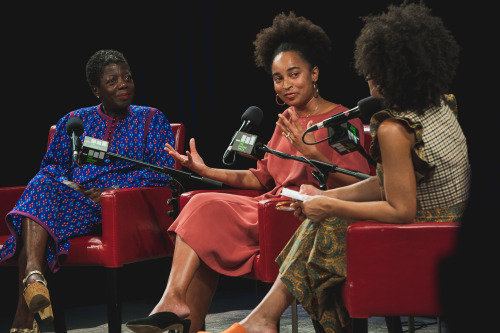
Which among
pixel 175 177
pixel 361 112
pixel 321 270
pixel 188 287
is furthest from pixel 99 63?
pixel 321 270

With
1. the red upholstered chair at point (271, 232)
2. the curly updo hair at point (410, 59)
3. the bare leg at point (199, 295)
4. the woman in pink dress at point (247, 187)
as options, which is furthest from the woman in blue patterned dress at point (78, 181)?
the curly updo hair at point (410, 59)

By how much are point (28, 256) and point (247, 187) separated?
1045 millimetres

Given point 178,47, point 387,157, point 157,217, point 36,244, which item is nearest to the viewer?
point 387,157

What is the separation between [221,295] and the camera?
4633 mm

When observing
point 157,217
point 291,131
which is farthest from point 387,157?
point 157,217

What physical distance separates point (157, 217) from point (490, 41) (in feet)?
6.34

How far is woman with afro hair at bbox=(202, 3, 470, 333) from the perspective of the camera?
2018mm

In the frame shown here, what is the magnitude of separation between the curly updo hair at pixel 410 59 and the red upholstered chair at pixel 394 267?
376 millimetres

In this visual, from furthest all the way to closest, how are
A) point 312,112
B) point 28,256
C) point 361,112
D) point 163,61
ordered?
point 163,61
point 312,112
point 28,256
point 361,112

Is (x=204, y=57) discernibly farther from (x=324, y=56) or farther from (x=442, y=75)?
(x=442, y=75)

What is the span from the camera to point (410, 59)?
79.9 inches

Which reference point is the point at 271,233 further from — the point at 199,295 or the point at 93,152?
the point at 93,152

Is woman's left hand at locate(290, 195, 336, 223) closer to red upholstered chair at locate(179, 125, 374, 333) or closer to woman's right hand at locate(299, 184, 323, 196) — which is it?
woman's right hand at locate(299, 184, 323, 196)

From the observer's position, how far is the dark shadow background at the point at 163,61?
431cm
